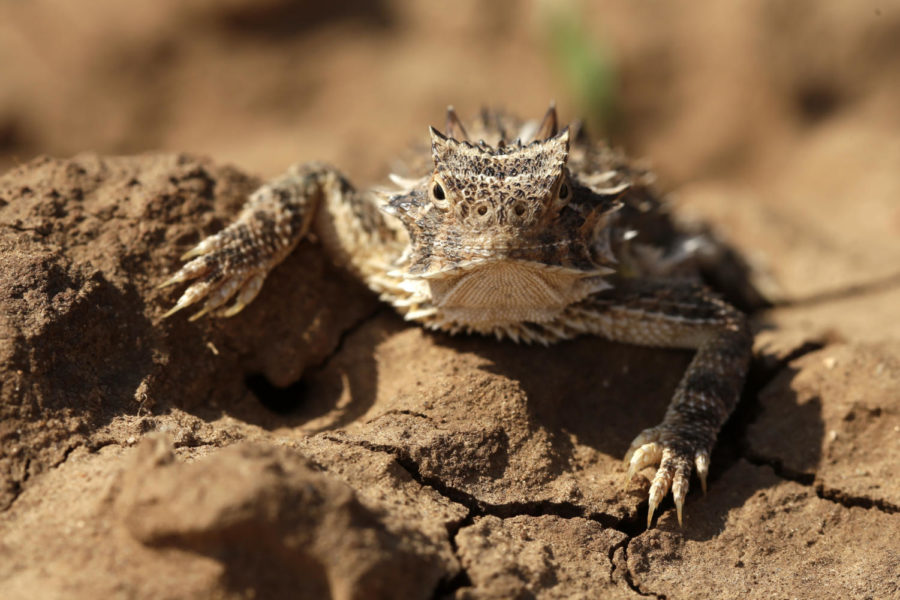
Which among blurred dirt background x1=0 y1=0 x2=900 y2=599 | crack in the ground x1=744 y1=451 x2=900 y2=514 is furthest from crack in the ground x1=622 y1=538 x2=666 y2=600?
crack in the ground x1=744 y1=451 x2=900 y2=514

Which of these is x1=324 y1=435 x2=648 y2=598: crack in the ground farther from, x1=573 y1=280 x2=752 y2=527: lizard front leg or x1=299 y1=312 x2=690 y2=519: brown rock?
x1=573 y1=280 x2=752 y2=527: lizard front leg

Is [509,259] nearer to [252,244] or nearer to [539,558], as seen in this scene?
[539,558]

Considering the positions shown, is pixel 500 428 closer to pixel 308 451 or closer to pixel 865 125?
pixel 308 451

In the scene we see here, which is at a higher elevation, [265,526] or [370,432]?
[370,432]

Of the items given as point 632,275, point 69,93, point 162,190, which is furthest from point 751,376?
point 69,93

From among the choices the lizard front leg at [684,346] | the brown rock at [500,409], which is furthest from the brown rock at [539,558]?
the lizard front leg at [684,346]

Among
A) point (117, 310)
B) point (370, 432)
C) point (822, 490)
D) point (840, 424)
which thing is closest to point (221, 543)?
point (370, 432)
